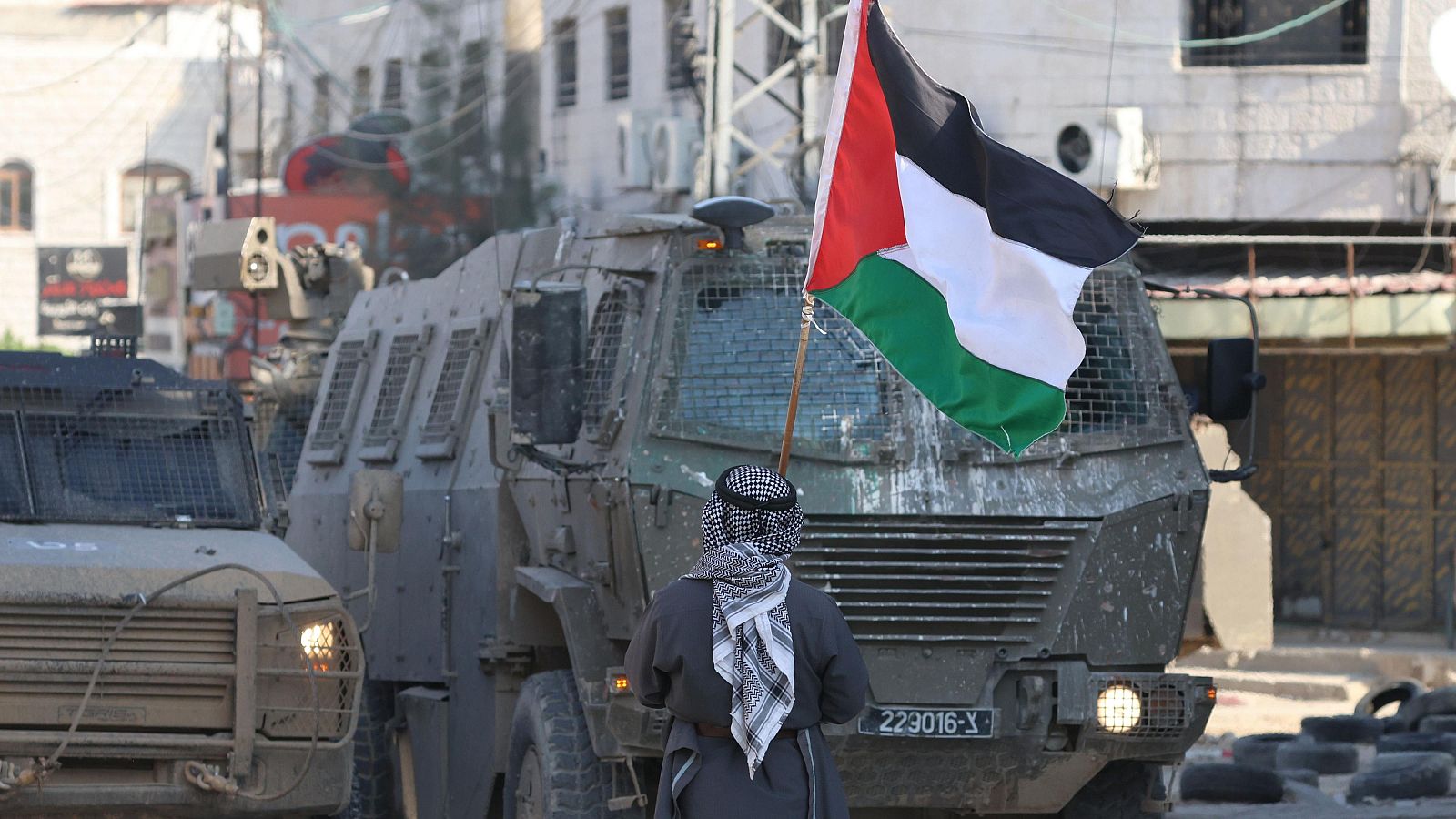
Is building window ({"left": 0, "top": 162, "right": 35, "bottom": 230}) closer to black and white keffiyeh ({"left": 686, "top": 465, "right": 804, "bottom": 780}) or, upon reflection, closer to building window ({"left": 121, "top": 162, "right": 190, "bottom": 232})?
building window ({"left": 121, "top": 162, "right": 190, "bottom": 232})

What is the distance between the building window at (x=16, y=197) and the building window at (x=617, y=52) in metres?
→ 25.6

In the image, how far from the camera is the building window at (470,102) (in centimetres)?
2734

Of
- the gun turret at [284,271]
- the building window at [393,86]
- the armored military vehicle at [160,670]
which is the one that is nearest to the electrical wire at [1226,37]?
the gun turret at [284,271]

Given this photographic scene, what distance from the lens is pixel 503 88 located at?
2831 centimetres

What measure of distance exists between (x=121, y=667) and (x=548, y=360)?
5.48ft

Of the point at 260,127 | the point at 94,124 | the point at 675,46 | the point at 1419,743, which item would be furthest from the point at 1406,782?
the point at 94,124

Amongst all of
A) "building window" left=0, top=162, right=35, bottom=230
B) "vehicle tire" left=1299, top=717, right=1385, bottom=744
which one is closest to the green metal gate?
"vehicle tire" left=1299, top=717, right=1385, bottom=744

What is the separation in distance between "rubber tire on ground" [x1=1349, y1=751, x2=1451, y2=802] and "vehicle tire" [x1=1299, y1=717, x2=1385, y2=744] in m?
2.23

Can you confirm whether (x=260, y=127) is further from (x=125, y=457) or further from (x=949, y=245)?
Answer: (x=949, y=245)

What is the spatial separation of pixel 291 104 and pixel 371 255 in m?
10.7

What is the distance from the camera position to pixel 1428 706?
545 inches

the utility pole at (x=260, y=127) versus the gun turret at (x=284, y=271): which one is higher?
the utility pole at (x=260, y=127)

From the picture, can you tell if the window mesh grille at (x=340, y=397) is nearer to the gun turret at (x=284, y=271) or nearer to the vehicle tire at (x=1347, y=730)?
the gun turret at (x=284, y=271)

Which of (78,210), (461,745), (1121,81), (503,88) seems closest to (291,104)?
(503,88)
